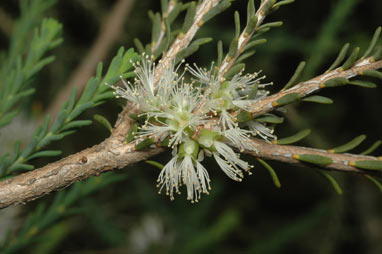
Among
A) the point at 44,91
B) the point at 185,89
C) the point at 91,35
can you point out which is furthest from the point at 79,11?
the point at 185,89

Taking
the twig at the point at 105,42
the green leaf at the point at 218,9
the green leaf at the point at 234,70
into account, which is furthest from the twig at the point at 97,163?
the twig at the point at 105,42

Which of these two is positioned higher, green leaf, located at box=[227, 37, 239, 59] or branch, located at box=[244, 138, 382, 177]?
green leaf, located at box=[227, 37, 239, 59]

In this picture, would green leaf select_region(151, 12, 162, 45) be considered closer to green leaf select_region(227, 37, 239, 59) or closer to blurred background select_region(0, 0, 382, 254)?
green leaf select_region(227, 37, 239, 59)

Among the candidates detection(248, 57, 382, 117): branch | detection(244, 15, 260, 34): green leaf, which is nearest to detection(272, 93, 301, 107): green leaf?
detection(248, 57, 382, 117): branch

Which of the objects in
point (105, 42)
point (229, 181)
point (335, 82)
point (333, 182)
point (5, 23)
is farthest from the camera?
point (229, 181)

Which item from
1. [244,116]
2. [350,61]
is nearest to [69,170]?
[244,116]

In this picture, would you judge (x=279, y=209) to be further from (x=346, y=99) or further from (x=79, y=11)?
(x=79, y=11)

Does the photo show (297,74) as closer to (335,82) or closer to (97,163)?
(335,82)
